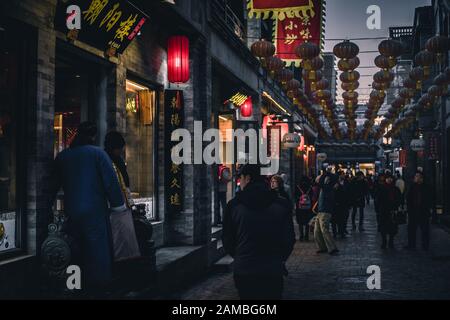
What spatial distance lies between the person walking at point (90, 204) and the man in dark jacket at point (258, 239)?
155 centimetres

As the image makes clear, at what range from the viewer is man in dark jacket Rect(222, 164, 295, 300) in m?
5.17

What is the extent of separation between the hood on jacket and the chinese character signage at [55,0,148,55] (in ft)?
12.4

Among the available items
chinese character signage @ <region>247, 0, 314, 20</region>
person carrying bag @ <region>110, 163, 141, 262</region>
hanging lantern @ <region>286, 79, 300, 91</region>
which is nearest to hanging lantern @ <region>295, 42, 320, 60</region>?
chinese character signage @ <region>247, 0, 314, 20</region>

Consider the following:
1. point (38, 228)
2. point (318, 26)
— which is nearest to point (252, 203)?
point (38, 228)

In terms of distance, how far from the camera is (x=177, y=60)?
1202 cm

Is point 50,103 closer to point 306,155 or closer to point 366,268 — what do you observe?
point 366,268

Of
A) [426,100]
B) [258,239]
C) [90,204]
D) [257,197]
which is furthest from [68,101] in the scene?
[426,100]

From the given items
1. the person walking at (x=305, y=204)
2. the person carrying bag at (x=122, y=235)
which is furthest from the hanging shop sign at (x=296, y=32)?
the person carrying bag at (x=122, y=235)

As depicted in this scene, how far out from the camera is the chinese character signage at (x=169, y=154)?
39.6ft

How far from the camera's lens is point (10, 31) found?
706 centimetres

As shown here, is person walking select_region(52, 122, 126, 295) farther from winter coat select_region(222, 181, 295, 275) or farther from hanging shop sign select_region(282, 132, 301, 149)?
hanging shop sign select_region(282, 132, 301, 149)

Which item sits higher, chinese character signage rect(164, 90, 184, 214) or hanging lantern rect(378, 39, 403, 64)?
hanging lantern rect(378, 39, 403, 64)

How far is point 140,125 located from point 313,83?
10543 millimetres

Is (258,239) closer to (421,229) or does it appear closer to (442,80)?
(421,229)
